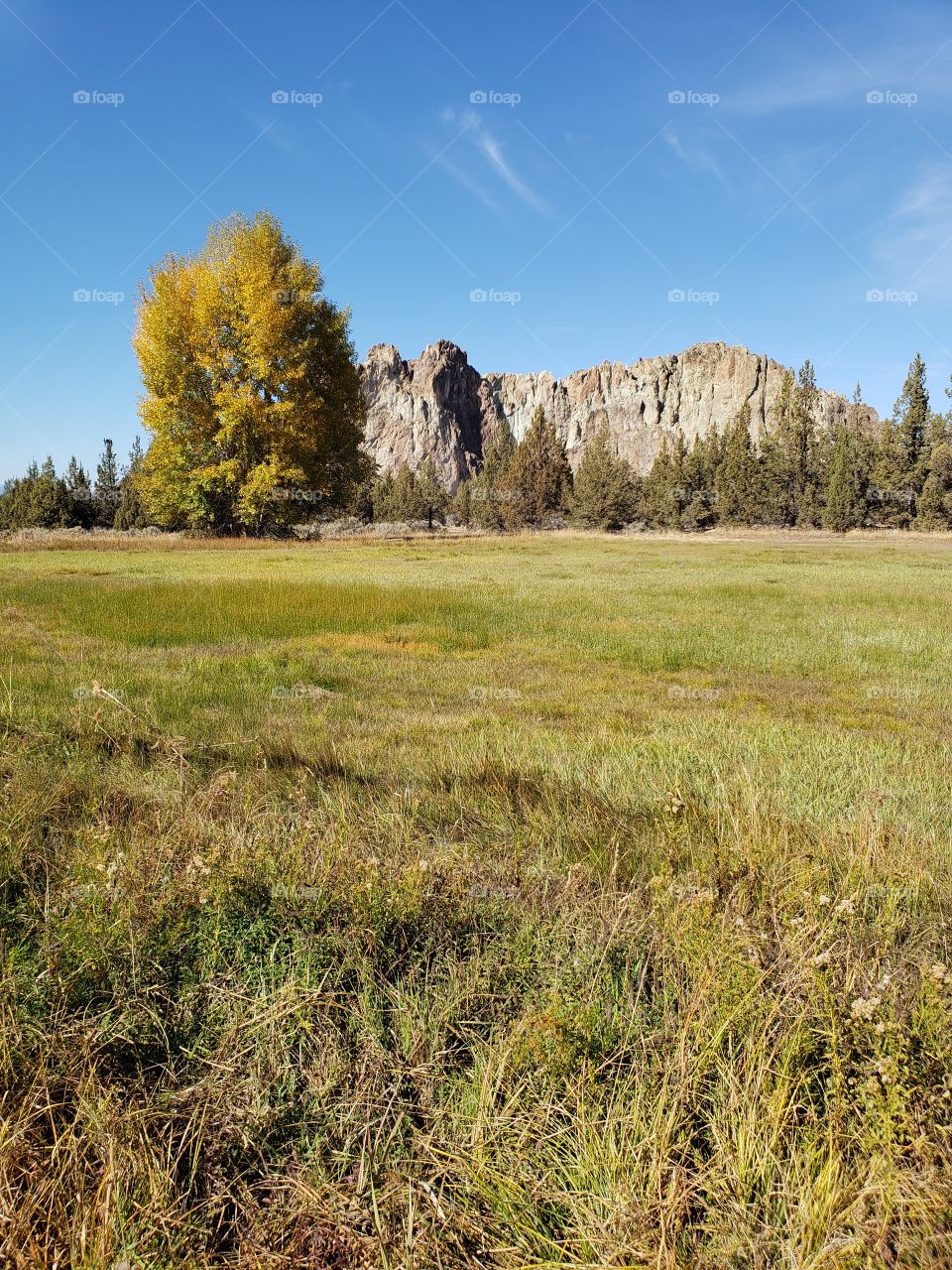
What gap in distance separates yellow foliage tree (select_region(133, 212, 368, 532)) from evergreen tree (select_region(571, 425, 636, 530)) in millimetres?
54570

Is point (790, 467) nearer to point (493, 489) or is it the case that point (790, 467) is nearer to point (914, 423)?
point (914, 423)

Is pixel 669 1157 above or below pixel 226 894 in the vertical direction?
below

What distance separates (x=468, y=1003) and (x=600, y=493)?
292ft

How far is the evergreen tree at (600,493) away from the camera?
287 feet

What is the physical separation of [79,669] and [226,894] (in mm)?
6453

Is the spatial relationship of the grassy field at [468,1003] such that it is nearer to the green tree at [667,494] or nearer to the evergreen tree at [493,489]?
the evergreen tree at [493,489]

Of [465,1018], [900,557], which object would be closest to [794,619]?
[465,1018]

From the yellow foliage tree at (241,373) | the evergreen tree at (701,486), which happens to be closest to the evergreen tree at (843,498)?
the evergreen tree at (701,486)

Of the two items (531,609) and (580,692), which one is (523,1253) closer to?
(580,692)

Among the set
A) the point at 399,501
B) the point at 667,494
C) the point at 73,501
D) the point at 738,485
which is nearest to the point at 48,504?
the point at 73,501

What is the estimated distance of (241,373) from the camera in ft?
117

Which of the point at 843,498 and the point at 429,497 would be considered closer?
the point at 843,498

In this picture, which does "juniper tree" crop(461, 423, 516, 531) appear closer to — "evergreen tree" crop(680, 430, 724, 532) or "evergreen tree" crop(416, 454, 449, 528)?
"evergreen tree" crop(416, 454, 449, 528)

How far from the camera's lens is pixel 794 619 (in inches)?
583
